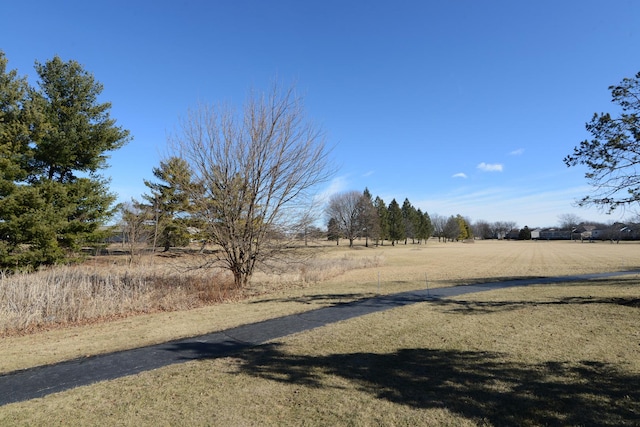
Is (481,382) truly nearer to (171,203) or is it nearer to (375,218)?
(171,203)

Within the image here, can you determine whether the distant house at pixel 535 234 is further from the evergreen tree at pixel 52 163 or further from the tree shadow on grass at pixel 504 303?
the evergreen tree at pixel 52 163

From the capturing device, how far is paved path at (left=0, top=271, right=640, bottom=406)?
15.5 feet

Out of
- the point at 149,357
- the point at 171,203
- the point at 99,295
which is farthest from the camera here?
the point at 171,203

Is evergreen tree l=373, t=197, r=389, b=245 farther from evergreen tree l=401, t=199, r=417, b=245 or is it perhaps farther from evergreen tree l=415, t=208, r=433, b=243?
evergreen tree l=415, t=208, r=433, b=243

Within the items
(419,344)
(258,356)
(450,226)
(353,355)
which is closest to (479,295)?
(419,344)

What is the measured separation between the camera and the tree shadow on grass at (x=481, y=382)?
3.66 metres

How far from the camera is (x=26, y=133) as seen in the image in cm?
1803

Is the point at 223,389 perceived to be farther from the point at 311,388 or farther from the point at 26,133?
the point at 26,133

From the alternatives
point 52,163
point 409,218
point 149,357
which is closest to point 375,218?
point 409,218

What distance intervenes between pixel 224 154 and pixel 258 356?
955 cm

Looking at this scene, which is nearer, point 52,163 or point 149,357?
point 149,357

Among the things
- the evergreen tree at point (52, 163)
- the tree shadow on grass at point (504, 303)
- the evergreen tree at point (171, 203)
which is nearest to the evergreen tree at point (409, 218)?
the evergreen tree at point (171, 203)

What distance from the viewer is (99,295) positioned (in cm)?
1026

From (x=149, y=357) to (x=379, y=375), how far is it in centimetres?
388
